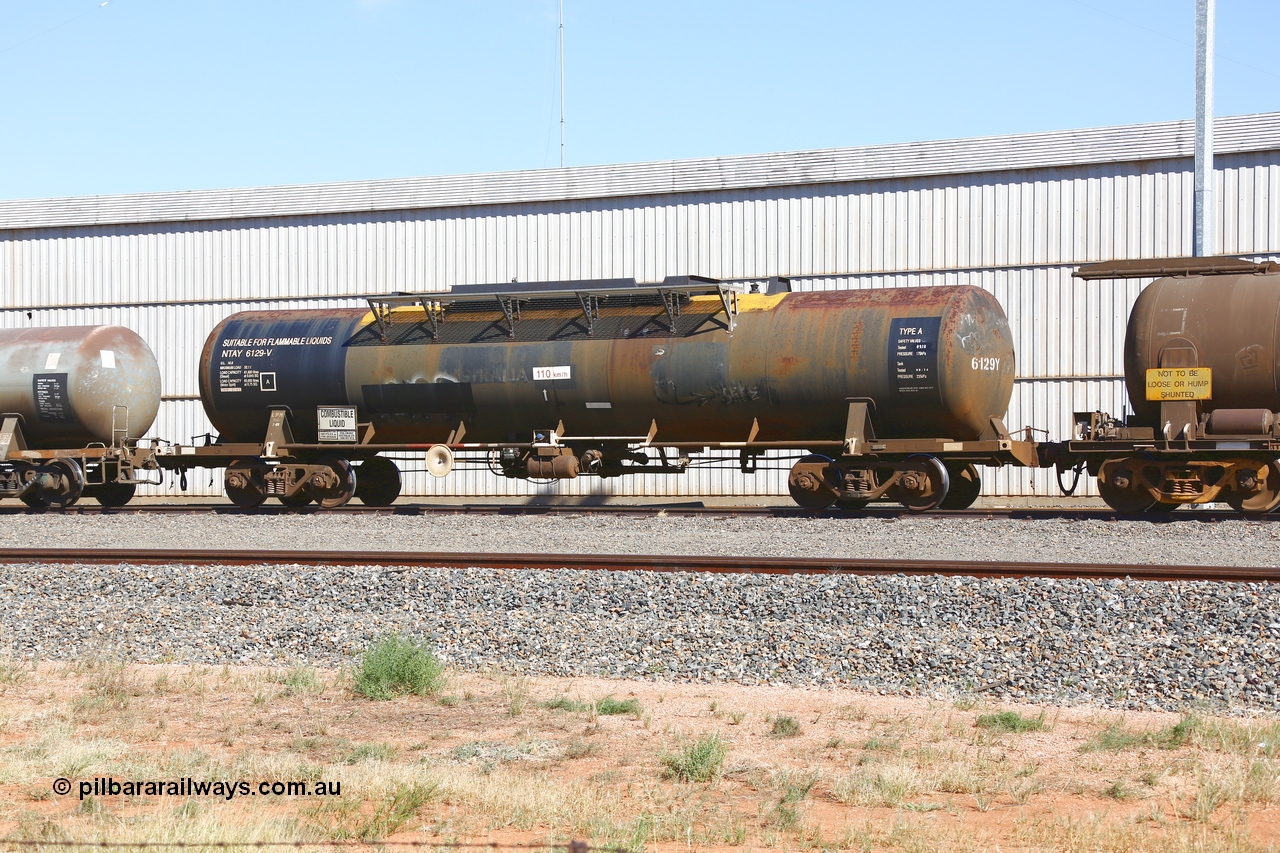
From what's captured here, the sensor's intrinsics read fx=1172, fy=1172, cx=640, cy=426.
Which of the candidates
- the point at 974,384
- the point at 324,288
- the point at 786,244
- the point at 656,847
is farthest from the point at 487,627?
the point at 324,288

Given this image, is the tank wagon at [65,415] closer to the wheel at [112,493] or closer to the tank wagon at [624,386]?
the wheel at [112,493]

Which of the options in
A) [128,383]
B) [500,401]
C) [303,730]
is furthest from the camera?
[128,383]

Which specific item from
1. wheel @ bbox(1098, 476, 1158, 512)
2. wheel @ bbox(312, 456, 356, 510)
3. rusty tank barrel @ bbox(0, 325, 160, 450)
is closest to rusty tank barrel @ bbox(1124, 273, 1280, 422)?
wheel @ bbox(1098, 476, 1158, 512)

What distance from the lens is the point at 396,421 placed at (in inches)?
755

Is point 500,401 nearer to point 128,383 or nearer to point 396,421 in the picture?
point 396,421

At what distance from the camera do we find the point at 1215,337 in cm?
1599

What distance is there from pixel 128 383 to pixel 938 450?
47.9ft

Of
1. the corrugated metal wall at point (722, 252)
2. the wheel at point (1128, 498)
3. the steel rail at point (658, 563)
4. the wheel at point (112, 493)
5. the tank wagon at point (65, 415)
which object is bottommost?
the wheel at point (112, 493)

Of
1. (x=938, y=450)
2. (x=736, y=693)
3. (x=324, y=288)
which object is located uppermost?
Answer: (x=324, y=288)

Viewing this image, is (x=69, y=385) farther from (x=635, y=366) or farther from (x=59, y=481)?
(x=635, y=366)

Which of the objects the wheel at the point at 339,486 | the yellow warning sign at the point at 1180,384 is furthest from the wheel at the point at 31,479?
the yellow warning sign at the point at 1180,384

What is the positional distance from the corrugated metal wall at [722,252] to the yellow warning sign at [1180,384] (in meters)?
7.50

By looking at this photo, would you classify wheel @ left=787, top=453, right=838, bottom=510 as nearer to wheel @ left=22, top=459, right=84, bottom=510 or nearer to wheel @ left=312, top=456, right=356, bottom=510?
wheel @ left=312, top=456, right=356, bottom=510

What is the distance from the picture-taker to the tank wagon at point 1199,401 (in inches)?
619
